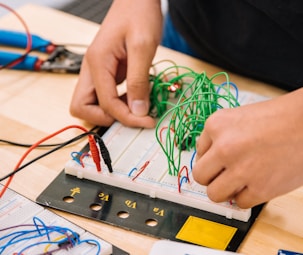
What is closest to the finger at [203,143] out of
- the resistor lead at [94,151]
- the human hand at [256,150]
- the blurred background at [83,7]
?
the human hand at [256,150]

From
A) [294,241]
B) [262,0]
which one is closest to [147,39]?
[262,0]

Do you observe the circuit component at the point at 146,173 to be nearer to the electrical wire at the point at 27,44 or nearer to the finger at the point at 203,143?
the finger at the point at 203,143

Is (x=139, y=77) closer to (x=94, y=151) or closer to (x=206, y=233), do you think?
(x=94, y=151)

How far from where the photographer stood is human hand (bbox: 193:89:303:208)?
656 millimetres

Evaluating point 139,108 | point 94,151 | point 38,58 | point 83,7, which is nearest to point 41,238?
point 94,151

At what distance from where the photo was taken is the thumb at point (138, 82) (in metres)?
0.92

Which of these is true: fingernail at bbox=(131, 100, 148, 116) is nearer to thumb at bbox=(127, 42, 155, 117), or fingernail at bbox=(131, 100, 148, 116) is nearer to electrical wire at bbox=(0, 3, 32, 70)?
thumb at bbox=(127, 42, 155, 117)

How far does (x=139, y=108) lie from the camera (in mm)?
922

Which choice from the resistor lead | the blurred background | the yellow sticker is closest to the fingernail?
the resistor lead

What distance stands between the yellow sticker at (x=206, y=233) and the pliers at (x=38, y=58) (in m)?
0.47

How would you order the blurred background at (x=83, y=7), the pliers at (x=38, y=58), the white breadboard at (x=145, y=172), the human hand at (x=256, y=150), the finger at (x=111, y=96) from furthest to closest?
1. the blurred background at (x=83, y=7)
2. the pliers at (x=38, y=58)
3. the finger at (x=111, y=96)
4. the white breadboard at (x=145, y=172)
5. the human hand at (x=256, y=150)

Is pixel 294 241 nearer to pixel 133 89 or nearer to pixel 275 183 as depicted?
pixel 275 183

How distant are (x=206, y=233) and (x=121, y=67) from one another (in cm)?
38

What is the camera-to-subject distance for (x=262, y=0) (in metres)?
0.93
